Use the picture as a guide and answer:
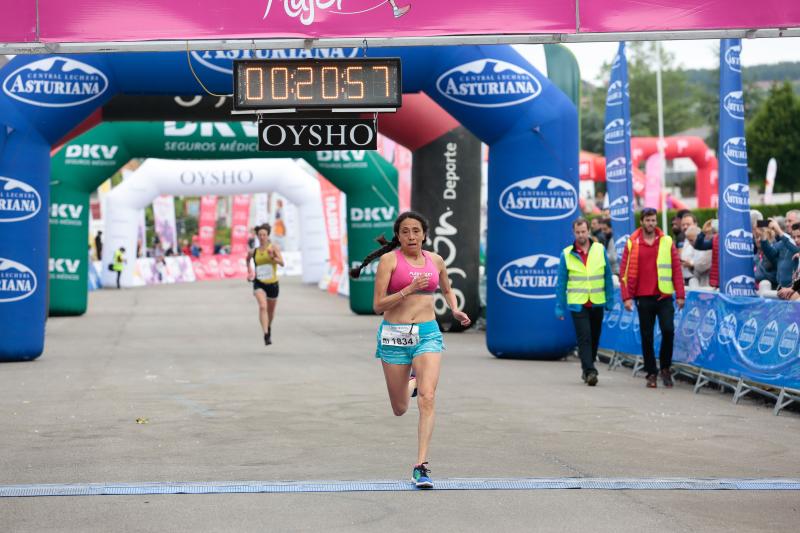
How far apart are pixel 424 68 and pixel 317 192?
26.2 meters

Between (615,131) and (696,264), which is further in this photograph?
(615,131)

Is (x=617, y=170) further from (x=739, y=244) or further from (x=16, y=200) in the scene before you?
(x=16, y=200)

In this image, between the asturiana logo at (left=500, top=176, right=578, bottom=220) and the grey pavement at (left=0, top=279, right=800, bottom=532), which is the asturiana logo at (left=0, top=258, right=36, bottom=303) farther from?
the asturiana logo at (left=500, top=176, right=578, bottom=220)

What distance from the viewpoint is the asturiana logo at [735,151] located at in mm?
15125

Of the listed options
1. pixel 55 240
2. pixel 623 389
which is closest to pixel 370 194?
pixel 55 240

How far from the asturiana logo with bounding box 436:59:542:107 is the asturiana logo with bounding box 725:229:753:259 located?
312cm

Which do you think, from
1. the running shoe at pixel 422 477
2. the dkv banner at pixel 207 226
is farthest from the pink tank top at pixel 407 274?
the dkv banner at pixel 207 226

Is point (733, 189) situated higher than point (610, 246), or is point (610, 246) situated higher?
point (733, 189)

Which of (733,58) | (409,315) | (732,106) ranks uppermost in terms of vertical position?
(733,58)

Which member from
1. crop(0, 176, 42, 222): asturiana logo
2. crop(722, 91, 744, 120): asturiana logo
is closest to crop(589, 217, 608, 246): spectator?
crop(722, 91, 744, 120): asturiana logo

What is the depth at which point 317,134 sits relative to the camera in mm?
9508

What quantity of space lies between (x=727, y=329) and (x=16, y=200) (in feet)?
27.9

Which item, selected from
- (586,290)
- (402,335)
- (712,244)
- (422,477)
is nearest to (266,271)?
(712,244)

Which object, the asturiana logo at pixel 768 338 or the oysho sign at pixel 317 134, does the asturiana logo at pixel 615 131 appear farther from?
the oysho sign at pixel 317 134
